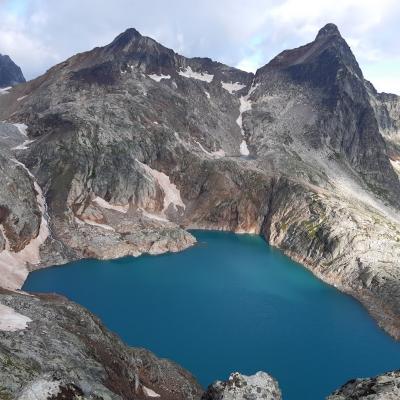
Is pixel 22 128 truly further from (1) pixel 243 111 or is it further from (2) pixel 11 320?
(2) pixel 11 320

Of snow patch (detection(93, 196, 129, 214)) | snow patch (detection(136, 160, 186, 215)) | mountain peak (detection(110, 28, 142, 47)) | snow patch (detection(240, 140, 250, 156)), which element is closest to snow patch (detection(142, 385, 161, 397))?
snow patch (detection(93, 196, 129, 214))

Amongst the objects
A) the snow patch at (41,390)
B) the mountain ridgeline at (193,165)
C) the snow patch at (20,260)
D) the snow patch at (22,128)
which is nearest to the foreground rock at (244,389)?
the snow patch at (41,390)

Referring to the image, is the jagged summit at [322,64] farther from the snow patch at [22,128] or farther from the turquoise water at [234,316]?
the turquoise water at [234,316]

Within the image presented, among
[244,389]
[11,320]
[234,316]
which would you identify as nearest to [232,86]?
[234,316]

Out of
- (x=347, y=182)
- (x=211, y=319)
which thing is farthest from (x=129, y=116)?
(x=211, y=319)

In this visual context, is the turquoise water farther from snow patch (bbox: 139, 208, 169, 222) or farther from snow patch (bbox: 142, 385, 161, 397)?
snow patch (bbox: 139, 208, 169, 222)

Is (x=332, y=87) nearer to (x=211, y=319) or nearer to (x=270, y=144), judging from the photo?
(x=270, y=144)

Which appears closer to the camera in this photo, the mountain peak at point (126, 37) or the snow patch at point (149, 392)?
the snow patch at point (149, 392)
